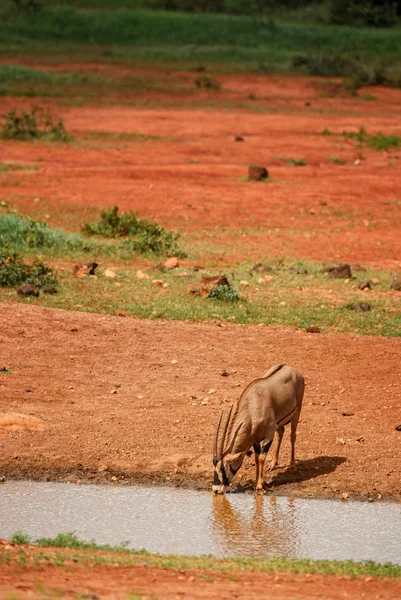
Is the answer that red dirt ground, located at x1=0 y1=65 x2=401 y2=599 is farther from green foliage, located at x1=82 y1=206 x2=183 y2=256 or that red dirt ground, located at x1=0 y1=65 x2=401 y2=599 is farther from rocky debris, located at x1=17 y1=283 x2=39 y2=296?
green foliage, located at x1=82 y1=206 x2=183 y2=256

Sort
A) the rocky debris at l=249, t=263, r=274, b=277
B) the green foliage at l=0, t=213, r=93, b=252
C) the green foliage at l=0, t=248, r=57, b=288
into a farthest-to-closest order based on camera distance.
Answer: the green foliage at l=0, t=213, r=93, b=252, the rocky debris at l=249, t=263, r=274, b=277, the green foliage at l=0, t=248, r=57, b=288

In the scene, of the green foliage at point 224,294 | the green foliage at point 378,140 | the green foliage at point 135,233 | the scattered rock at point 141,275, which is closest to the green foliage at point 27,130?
the green foliage at point 378,140

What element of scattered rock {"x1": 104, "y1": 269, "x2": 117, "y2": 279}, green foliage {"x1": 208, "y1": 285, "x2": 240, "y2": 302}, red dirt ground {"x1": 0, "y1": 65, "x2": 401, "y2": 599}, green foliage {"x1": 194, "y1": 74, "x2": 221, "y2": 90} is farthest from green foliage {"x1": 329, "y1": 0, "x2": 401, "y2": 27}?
green foliage {"x1": 208, "y1": 285, "x2": 240, "y2": 302}

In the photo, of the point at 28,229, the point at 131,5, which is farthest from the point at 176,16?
the point at 28,229

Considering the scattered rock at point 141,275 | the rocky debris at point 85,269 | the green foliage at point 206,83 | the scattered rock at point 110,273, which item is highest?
the rocky debris at point 85,269

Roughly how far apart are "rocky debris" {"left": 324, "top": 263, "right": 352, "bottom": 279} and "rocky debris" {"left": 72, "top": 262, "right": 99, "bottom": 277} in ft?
9.09

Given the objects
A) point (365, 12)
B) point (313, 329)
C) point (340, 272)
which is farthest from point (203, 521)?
point (365, 12)

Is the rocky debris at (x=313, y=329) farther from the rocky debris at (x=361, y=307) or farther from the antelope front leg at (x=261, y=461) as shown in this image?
the antelope front leg at (x=261, y=461)

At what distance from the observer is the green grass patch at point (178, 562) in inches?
246

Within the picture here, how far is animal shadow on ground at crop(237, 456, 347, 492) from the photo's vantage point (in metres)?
8.50

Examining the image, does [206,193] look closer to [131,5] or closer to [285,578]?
[285,578]

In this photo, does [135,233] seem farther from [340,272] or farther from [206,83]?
[206,83]

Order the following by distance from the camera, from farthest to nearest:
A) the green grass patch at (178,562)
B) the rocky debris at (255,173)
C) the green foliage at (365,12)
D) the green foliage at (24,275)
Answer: the green foliage at (365,12) → the rocky debris at (255,173) → the green foliage at (24,275) → the green grass patch at (178,562)

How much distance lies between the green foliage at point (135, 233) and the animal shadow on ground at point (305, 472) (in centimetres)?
709
